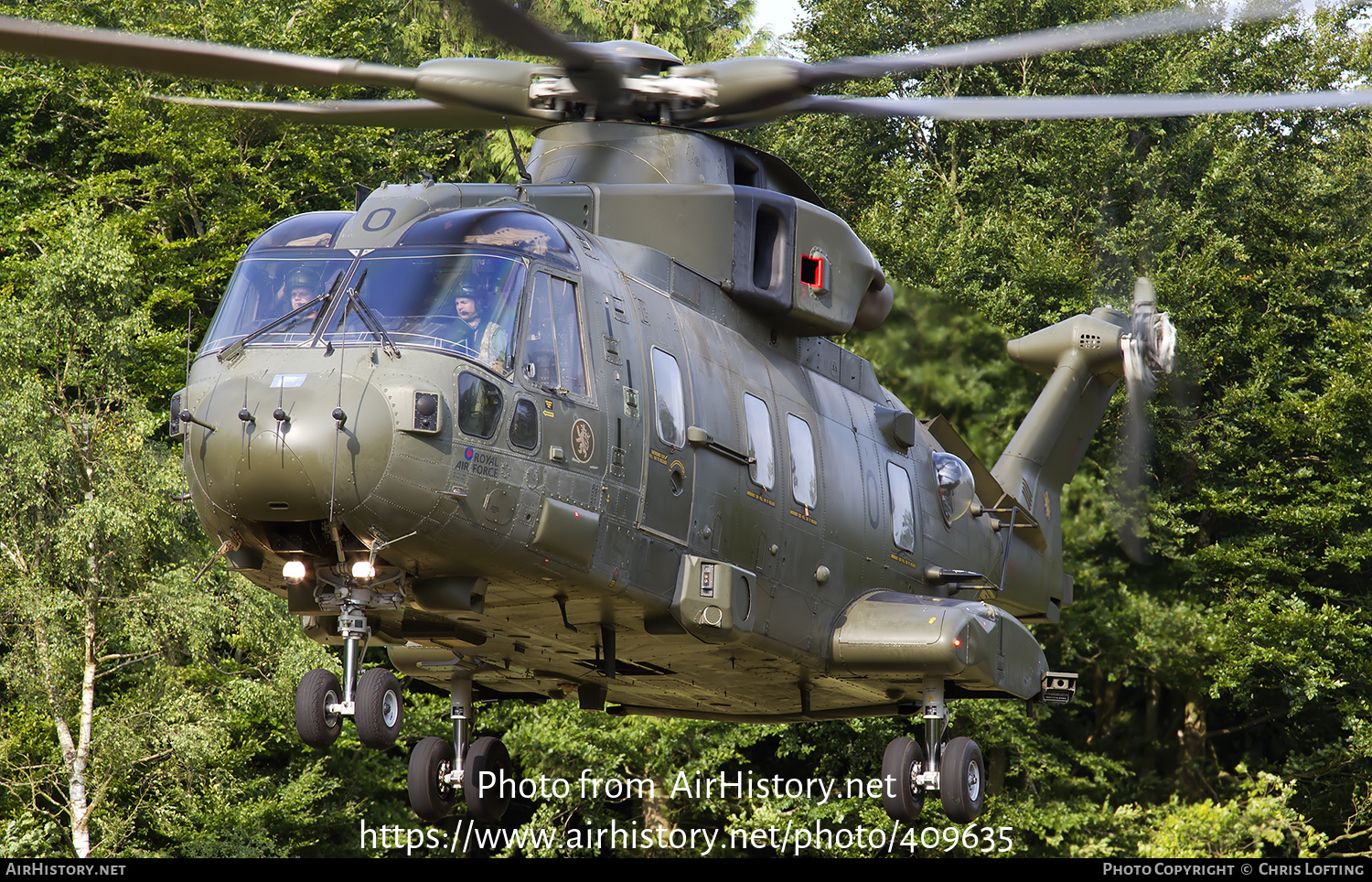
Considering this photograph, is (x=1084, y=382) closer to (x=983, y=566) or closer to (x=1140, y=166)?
(x=983, y=566)

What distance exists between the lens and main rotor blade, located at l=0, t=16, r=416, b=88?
812cm

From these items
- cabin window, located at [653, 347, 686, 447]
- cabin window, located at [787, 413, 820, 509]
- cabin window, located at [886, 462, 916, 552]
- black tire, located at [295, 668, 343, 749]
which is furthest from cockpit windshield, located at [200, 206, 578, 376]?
cabin window, located at [886, 462, 916, 552]

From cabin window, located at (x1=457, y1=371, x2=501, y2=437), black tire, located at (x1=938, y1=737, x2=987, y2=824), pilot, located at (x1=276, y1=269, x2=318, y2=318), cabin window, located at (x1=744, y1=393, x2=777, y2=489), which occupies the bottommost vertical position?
black tire, located at (x1=938, y1=737, x2=987, y2=824)

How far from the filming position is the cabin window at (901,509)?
13.7 m

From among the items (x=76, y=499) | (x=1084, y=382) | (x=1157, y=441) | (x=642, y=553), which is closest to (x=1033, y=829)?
(x=1157, y=441)

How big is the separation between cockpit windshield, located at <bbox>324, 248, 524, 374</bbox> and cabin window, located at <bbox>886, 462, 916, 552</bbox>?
4.91m

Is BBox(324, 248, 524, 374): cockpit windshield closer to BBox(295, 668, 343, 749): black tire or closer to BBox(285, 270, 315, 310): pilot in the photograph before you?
BBox(285, 270, 315, 310): pilot

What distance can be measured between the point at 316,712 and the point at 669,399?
10.4 feet

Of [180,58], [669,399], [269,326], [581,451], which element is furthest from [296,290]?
[669,399]

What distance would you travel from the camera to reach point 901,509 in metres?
13.9

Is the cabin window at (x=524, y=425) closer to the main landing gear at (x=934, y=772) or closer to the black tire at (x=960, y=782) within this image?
the main landing gear at (x=934, y=772)

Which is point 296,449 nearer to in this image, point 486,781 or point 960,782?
point 486,781

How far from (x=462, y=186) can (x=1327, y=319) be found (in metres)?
22.4

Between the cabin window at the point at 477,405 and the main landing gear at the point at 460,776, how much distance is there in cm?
457
